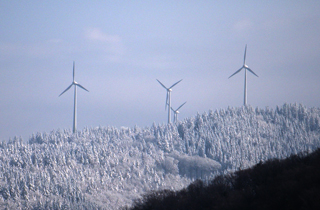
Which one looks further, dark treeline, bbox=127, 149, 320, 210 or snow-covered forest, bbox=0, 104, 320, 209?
snow-covered forest, bbox=0, 104, 320, 209

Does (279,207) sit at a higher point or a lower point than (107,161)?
higher

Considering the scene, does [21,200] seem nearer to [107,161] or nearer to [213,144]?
[107,161]

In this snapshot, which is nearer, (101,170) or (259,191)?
(259,191)

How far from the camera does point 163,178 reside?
167 meters

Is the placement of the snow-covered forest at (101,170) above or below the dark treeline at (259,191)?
below

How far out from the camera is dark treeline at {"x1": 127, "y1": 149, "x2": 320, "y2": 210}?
28.4 metres

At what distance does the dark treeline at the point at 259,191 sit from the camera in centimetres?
Result: 2842

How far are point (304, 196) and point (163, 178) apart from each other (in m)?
143

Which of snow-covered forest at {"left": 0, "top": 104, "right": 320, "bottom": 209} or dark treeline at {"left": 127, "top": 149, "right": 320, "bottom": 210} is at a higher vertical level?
dark treeline at {"left": 127, "top": 149, "right": 320, "bottom": 210}

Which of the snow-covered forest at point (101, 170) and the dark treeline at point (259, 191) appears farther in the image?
the snow-covered forest at point (101, 170)

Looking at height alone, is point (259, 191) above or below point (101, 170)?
above

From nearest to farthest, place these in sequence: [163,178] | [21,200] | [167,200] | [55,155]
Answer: [167,200] → [21,200] → [163,178] → [55,155]

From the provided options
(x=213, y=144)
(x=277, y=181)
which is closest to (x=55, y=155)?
(x=213, y=144)

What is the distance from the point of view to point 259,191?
3266cm
